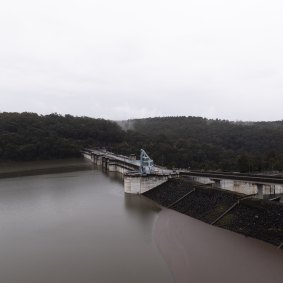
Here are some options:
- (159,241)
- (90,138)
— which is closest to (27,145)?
(90,138)

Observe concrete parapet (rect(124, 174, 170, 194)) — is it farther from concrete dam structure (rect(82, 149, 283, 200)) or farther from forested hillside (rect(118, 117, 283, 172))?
forested hillside (rect(118, 117, 283, 172))

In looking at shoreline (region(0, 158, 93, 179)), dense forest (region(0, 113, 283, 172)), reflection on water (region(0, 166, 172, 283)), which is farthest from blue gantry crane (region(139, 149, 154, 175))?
shoreline (region(0, 158, 93, 179))

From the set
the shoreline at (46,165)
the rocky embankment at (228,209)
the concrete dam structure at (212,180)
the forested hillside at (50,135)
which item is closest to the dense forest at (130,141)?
the forested hillside at (50,135)

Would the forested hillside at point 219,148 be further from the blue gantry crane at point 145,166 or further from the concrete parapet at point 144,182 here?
the concrete parapet at point 144,182

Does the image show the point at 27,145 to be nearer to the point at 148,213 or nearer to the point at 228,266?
the point at 148,213

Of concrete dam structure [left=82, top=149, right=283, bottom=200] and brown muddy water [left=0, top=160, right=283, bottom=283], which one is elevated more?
concrete dam structure [left=82, top=149, right=283, bottom=200]

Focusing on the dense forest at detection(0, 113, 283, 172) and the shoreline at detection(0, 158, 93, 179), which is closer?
the dense forest at detection(0, 113, 283, 172)
